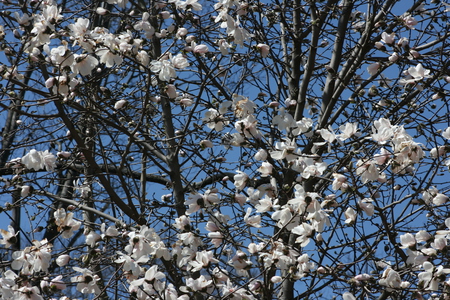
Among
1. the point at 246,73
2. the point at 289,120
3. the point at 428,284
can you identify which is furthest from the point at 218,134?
the point at 428,284

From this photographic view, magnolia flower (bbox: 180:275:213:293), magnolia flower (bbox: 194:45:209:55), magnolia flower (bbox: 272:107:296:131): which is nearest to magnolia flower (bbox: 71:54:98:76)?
magnolia flower (bbox: 194:45:209:55)

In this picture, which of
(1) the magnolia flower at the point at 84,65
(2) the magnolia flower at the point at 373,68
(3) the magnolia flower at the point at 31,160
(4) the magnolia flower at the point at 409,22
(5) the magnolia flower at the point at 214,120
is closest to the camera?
(1) the magnolia flower at the point at 84,65

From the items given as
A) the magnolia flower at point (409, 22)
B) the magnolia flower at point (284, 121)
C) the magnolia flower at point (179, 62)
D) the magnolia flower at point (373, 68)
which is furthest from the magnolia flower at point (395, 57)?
the magnolia flower at point (179, 62)

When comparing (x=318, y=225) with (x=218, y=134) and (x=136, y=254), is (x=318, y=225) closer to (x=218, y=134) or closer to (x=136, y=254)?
(x=136, y=254)

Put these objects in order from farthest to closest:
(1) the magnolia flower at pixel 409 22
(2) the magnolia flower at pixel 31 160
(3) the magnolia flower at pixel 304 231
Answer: (1) the magnolia flower at pixel 409 22
(2) the magnolia flower at pixel 31 160
(3) the magnolia flower at pixel 304 231

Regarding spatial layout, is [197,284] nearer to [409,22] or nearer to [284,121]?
[284,121]

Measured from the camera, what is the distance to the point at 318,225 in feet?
9.44

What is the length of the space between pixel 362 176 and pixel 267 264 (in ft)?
2.22

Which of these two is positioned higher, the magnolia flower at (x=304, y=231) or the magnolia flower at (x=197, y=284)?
the magnolia flower at (x=304, y=231)

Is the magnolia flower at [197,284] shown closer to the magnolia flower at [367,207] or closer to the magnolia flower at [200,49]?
the magnolia flower at [367,207]

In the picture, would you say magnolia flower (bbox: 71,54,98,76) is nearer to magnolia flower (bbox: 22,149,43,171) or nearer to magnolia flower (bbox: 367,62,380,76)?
magnolia flower (bbox: 22,149,43,171)

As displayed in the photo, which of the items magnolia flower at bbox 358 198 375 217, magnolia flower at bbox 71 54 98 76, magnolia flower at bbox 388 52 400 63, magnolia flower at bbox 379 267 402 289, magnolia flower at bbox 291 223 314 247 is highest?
magnolia flower at bbox 388 52 400 63

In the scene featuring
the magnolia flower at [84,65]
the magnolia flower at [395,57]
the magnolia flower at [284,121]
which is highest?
the magnolia flower at [395,57]

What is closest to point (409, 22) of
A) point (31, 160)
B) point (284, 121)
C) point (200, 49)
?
point (284, 121)
